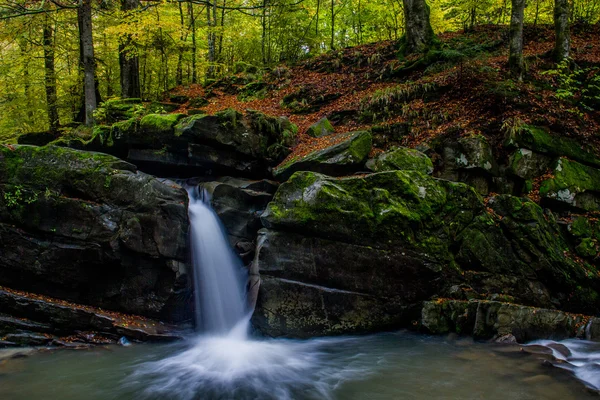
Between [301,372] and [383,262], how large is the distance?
8.40 feet

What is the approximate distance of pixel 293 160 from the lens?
30.4 ft

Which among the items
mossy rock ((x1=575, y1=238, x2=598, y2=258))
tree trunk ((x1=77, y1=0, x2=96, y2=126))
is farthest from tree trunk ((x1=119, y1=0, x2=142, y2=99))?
mossy rock ((x1=575, y1=238, x2=598, y2=258))

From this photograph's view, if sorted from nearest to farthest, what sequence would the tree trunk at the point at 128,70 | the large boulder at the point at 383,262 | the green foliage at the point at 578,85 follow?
the large boulder at the point at 383,262 < the green foliage at the point at 578,85 < the tree trunk at the point at 128,70

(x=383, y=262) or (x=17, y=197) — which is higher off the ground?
(x=17, y=197)

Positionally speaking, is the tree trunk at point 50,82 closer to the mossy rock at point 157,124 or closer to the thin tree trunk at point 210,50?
the thin tree trunk at point 210,50

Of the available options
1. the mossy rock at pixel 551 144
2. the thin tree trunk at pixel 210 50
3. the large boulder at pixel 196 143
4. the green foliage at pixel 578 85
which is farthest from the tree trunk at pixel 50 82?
the green foliage at pixel 578 85

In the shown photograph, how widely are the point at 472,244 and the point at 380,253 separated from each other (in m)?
2.06

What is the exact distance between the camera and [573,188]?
8.15m

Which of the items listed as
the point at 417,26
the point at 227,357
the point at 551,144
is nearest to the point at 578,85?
the point at 551,144

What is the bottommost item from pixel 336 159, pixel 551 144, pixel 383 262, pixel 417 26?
pixel 383 262

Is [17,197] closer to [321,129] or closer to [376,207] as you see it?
[376,207]

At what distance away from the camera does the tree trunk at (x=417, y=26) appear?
13164 millimetres

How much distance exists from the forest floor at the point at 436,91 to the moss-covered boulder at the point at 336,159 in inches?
32.7

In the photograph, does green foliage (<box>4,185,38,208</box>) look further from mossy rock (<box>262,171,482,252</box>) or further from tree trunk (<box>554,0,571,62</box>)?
tree trunk (<box>554,0,571,62</box>)
